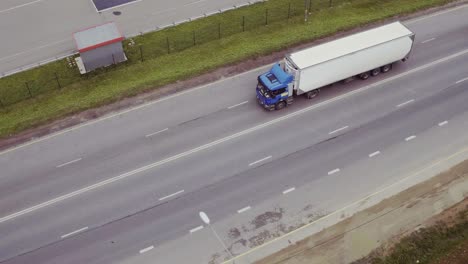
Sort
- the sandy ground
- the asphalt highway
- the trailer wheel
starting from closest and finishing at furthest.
A: the sandy ground < the asphalt highway < the trailer wheel

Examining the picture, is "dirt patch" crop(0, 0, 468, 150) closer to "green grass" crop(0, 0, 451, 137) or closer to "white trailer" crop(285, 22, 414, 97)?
"green grass" crop(0, 0, 451, 137)

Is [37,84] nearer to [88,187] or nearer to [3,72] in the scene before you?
[3,72]

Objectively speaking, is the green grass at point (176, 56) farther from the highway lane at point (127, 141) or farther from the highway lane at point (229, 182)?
the highway lane at point (229, 182)

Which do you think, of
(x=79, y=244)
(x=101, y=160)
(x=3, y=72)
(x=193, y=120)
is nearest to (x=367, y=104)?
(x=193, y=120)

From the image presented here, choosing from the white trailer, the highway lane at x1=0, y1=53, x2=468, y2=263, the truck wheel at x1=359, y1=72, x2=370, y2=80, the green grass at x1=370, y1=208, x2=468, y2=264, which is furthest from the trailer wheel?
the green grass at x1=370, y1=208, x2=468, y2=264

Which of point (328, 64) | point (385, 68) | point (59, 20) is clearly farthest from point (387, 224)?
point (59, 20)

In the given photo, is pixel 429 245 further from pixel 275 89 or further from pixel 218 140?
pixel 218 140

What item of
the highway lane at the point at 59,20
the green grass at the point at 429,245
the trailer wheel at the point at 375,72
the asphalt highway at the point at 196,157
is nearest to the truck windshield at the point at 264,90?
the asphalt highway at the point at 196,157
